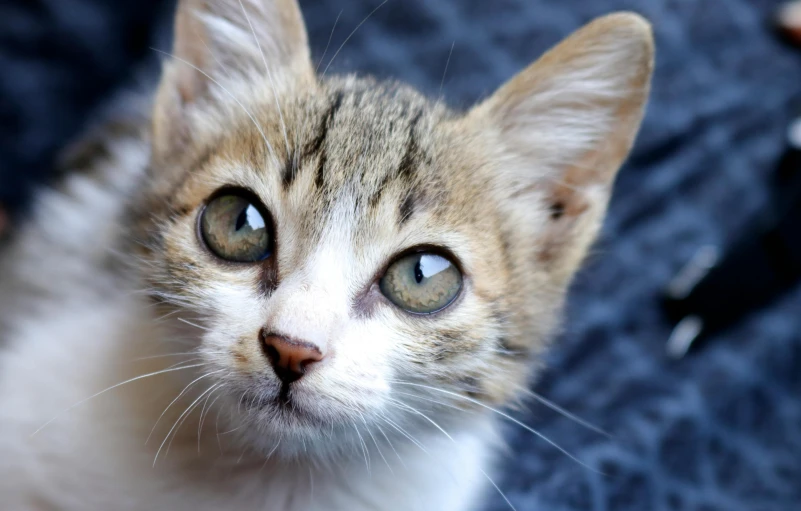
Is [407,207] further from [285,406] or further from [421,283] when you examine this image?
[285,406]

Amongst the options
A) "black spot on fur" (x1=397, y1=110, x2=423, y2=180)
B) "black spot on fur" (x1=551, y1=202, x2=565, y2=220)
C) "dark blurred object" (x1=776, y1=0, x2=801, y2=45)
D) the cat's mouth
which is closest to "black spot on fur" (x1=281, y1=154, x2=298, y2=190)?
"black spot on fur" (x1=397, y1=110, x2=423, y2=180)

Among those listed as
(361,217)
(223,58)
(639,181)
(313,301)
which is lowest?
(313,301)

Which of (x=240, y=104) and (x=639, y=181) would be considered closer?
(x=240, y=104)

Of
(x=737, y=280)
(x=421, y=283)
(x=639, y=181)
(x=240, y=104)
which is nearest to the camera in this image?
(x=421, y=283)

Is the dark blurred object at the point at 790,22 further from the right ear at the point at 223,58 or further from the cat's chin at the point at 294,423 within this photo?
the cat's chin at the point at 294,423

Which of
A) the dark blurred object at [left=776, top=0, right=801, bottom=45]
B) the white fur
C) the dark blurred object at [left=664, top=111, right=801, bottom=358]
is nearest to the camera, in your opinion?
the white fur

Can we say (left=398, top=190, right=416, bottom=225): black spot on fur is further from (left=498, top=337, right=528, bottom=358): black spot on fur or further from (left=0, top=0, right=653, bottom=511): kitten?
(left=498, top=337, right=528, bottom=358): black spot on fur

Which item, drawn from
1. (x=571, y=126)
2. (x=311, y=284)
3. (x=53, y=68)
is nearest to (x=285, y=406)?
(x=311, y=284)
